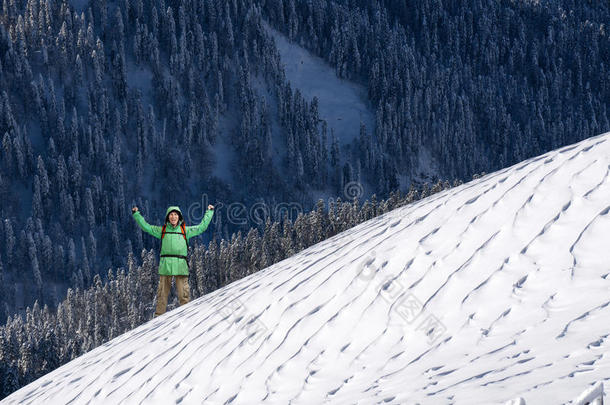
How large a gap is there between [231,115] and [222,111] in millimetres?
1511

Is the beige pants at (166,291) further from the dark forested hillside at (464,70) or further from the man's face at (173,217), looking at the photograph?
the dark forested hillside at (464,70)

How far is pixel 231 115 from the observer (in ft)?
365

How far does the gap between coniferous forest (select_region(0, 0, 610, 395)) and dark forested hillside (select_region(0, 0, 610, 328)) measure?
0.26 meters

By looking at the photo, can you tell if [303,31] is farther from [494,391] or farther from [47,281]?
[494,391]

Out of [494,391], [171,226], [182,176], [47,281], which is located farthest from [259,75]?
[494,391]

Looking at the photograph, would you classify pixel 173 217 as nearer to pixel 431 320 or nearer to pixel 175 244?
pixel 175 244

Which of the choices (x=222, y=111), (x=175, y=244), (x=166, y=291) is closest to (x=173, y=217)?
(x=175, y=244)

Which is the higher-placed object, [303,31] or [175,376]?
[303,31]

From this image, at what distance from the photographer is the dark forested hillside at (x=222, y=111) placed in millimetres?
92875

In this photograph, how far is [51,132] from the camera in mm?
98250

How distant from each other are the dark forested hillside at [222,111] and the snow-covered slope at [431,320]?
248 ft

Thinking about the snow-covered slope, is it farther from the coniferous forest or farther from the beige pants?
the coniferous forest

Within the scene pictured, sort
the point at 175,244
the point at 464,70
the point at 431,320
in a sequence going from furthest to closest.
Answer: the point at 464,70
the point at 175,244
the point at 431,320

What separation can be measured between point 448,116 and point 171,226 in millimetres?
111706
